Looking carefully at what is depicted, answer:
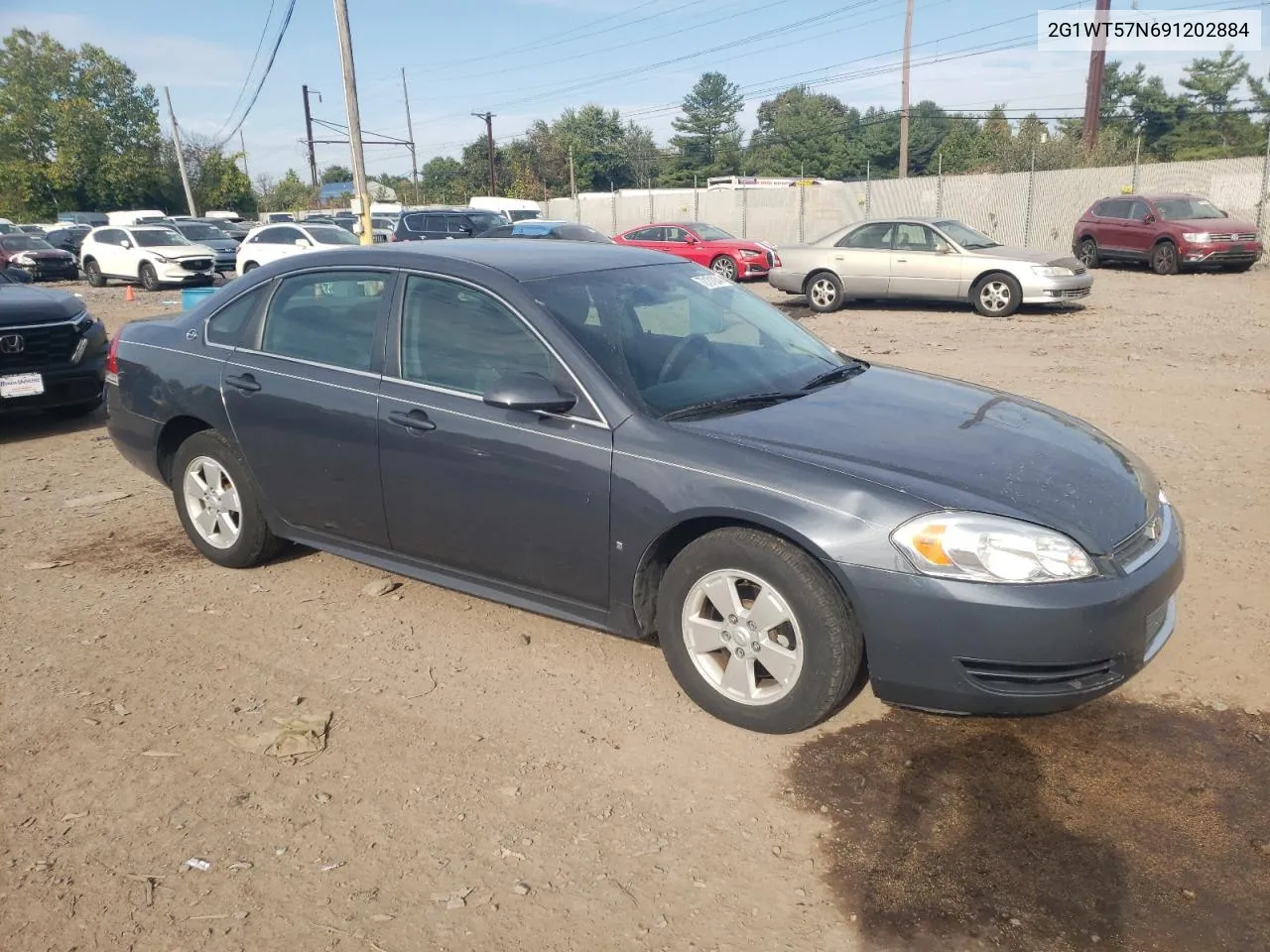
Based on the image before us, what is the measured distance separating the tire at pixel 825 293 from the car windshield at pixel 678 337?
1208 centimetres

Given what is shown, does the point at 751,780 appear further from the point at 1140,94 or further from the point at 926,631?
the point at 1140,94

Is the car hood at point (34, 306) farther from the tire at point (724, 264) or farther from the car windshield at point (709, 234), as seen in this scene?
the car windshield at point (709, 234)

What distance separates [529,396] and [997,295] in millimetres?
13028

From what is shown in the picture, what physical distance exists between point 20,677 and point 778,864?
10.3ft

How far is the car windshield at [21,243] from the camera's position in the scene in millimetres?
29094

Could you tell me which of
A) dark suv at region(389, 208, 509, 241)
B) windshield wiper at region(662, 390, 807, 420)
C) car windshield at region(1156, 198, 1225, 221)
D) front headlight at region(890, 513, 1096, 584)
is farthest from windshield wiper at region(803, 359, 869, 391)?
car windshield at region(1156, 198, 1225, 221)

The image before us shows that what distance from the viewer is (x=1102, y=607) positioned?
3.04 metres

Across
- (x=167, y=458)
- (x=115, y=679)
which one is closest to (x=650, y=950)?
(x=115, y=679)

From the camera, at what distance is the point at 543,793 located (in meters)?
3.19

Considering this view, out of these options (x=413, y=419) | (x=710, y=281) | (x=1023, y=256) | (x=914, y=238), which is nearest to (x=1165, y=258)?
(x=1023, y=256)

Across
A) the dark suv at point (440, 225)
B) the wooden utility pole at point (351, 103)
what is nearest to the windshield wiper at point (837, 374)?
the wooden utility pole at point (351, 103)

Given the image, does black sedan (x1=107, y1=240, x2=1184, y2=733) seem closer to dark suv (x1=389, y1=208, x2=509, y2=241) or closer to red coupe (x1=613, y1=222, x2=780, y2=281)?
red coupe (x1=613, y1=222, x2=780, y2=281)

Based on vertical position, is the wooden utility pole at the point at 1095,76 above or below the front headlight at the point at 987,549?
above

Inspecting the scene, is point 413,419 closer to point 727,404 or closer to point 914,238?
point 727,404
